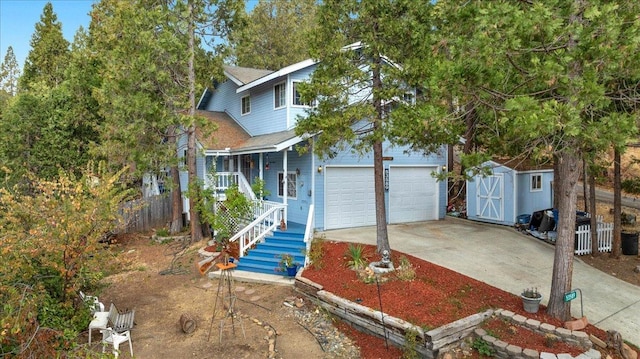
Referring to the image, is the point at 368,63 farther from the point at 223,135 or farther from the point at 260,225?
the point at 223,135

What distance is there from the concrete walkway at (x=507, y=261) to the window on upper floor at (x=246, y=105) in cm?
729

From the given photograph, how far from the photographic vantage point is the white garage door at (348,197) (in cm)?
1230

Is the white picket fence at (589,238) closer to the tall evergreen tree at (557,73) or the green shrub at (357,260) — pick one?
the tall evergreen tree at (557,73)

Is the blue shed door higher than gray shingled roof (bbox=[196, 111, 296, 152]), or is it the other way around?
gray shingled roof (bbox=[196, 111, 296, 152])

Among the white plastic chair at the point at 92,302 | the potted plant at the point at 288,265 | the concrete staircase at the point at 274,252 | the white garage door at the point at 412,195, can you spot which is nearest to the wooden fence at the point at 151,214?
the concrete staircase at the point at 274,252

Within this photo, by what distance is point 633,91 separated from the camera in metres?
5.67

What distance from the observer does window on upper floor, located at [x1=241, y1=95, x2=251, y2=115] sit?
1619 cm

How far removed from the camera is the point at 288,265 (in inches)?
346

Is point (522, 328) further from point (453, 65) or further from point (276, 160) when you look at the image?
point (276, 160)

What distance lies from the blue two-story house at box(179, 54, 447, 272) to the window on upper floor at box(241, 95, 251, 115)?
0.04 metres

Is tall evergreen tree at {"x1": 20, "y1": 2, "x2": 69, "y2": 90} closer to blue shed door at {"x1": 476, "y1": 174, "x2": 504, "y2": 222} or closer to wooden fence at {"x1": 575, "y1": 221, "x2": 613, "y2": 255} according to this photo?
blue shed door at {"x1": 476, "y1": 174, "x2": 504, "y2": 222}

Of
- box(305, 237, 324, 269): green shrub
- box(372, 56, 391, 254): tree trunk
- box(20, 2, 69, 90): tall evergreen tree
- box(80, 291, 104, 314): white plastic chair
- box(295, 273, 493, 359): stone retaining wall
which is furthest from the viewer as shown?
box(20, 2, 69, 90): tall evergreen tree

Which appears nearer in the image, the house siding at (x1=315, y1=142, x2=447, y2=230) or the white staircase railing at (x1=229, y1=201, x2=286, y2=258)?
the white staircase railing at (x1=229, y1=201, x2=286, y2=258)

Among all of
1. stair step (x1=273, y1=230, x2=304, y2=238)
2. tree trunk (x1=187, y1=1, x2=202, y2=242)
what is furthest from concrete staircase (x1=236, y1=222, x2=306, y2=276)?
tree trunk (x1=187, y1=1, x2=202, y2=242)
